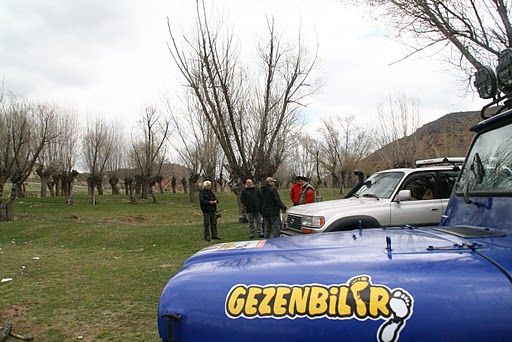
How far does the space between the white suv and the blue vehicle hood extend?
5618 millimetres

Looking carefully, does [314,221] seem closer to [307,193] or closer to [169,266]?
[169,266]

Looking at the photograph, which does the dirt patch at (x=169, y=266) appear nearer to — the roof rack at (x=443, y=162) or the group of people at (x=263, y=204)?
the group of people at (x=263, y=204)

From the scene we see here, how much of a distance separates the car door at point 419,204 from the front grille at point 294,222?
165cm

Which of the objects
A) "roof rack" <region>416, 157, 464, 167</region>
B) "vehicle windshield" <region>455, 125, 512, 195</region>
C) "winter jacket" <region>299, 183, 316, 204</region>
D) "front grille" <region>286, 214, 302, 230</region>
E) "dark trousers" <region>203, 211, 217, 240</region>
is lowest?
"dark trousers" <region>203, 211, 217, 240</region>

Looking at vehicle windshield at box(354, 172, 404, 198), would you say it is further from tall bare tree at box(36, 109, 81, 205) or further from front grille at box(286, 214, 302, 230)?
tall bare tree at box(36, 109, 81, 205)

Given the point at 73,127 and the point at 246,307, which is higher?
the point at 73,127

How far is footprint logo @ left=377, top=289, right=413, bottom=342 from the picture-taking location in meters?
1.50

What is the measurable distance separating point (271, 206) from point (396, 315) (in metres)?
10.3

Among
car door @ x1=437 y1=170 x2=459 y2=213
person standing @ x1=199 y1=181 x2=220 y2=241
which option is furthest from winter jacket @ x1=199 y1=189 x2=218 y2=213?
car door @ x1=437 y1=170 x2=459 y2=213

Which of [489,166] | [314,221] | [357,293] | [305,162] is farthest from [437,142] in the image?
[357,293]

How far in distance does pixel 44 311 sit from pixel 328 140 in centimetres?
5119

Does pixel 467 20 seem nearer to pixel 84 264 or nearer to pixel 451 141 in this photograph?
pixel 84 264

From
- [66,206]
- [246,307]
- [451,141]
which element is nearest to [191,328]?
[246,307]

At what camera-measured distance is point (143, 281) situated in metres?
7.75
